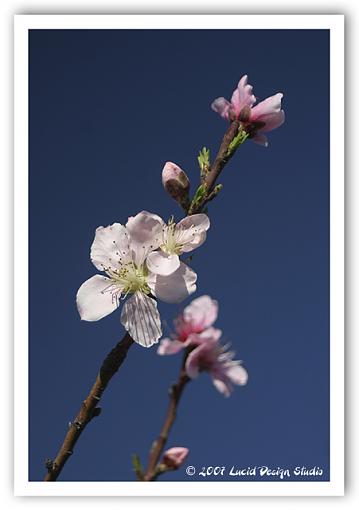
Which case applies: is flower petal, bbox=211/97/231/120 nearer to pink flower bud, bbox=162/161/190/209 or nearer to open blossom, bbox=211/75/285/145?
open blossom, bbox=211/75/285/145

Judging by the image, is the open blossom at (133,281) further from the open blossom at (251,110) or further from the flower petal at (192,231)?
the open blossom at (251,110)

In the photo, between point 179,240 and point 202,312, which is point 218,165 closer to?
point 179,240
